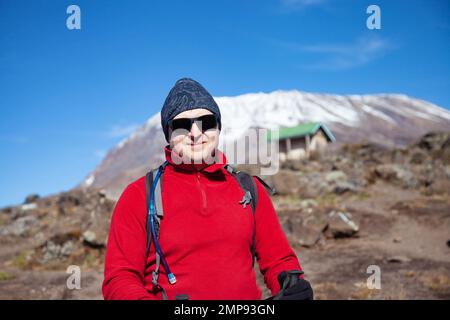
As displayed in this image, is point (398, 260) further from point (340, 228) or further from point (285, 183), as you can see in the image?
point (285, 183)

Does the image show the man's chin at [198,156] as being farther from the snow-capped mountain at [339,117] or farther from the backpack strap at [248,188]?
the snow-capped mountain at [339,117]

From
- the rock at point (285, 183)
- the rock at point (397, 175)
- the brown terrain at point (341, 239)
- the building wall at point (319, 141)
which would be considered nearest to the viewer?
the brown terrain at point (341, 239)

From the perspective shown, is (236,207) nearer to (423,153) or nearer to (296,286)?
(296,286)

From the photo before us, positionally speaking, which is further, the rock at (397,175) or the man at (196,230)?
the rock at (397,175)

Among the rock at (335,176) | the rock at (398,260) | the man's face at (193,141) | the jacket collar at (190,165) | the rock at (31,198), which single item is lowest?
the rock at (31,198)

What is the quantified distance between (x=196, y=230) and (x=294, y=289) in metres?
0.53

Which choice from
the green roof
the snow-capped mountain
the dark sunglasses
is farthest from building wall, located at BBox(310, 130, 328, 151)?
the snow-capped mountain

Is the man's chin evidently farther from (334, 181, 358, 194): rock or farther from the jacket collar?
(334, 181, 358, 194): rock

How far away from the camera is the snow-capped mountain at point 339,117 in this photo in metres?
101

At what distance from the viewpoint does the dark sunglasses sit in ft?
6.99

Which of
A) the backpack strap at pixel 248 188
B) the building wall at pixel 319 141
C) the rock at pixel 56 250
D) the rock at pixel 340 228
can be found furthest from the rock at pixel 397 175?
the backpack strap at pixel 248 188

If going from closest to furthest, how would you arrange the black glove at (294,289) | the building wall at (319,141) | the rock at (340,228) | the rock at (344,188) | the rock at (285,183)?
the black glove at (294,289)
the rock at (340,228)
the rock at (344,188)
the rock at (285,183)
the building wall at (319,141)

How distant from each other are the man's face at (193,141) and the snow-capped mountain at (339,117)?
8249cm
